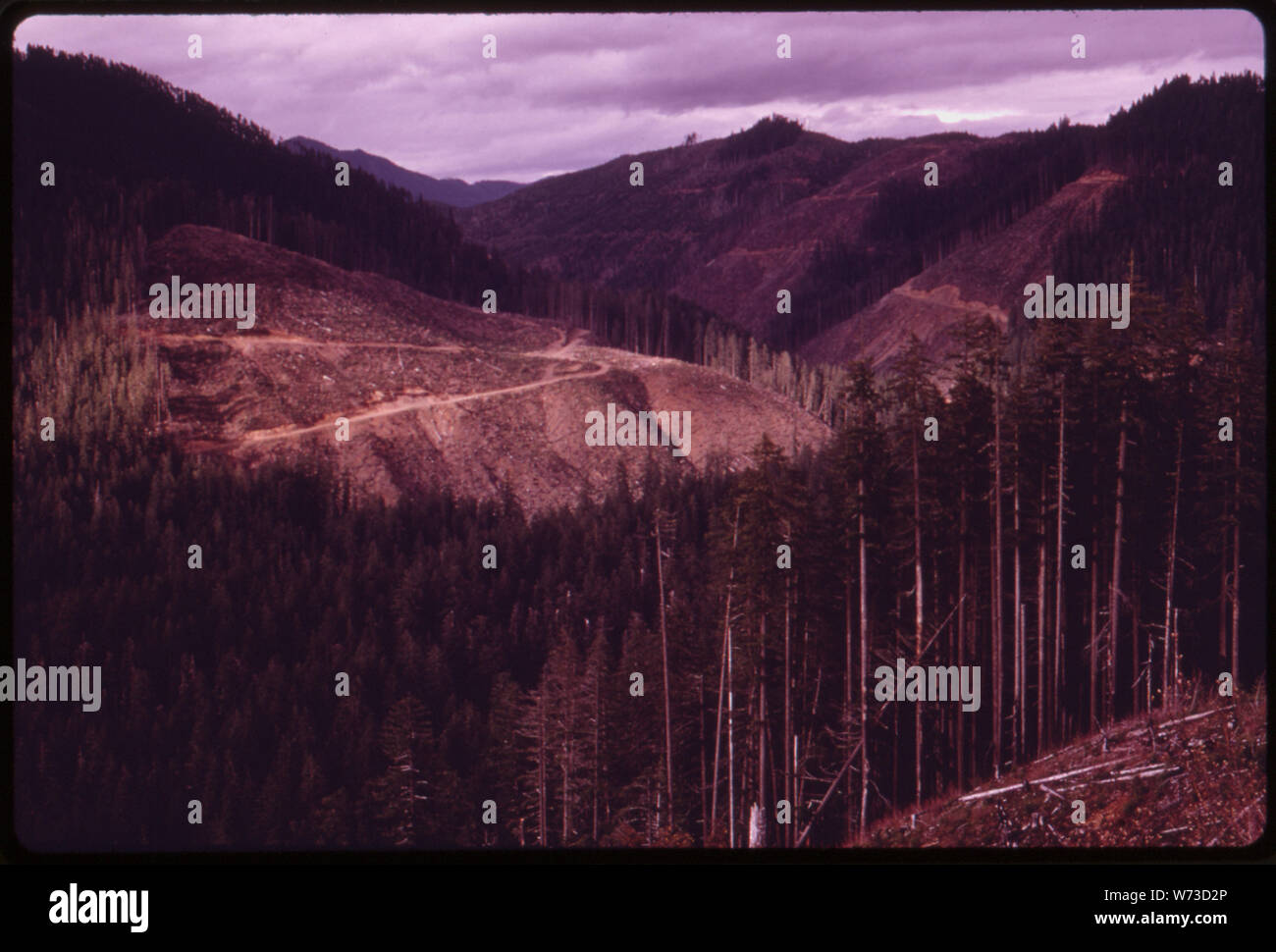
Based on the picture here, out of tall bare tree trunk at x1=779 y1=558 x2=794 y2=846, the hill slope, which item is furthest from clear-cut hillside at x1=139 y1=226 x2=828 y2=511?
the hill slope

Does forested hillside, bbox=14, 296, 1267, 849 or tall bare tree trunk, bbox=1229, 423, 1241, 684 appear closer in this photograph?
tall bare tree trunk, bbox=1229, 423, 1241, 684

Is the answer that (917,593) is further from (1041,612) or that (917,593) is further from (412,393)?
(412,393)

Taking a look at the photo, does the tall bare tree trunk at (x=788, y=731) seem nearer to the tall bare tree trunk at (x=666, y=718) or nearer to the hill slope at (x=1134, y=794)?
the hill slope at (x=1134, y=794)

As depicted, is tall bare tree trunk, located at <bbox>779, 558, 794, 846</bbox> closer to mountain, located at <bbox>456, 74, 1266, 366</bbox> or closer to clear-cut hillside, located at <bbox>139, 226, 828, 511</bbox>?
clear-cut hillside, located at <bbox>139, 226, 828, 511</bbox>

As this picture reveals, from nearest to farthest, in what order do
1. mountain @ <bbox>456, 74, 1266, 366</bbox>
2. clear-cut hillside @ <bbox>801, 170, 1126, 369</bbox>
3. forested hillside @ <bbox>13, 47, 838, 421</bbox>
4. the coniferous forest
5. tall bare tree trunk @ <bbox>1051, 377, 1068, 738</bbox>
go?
the coniferous forest
tall bare tree trunk @ <bbox>1051, 377, 1068, 738</bbox>
forested hillside @ <bbox>13, 47, 838, 421</bbox>
mountain @ <bbox>456, 74, 1266, 366</bbox>
clear-cut hillside @ <bbox>801, 170, 1126, 369</bbox>

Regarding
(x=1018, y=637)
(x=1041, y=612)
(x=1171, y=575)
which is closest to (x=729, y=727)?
(x=1018, y=637)

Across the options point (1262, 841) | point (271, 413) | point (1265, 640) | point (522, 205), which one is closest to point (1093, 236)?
point (522, 205)
